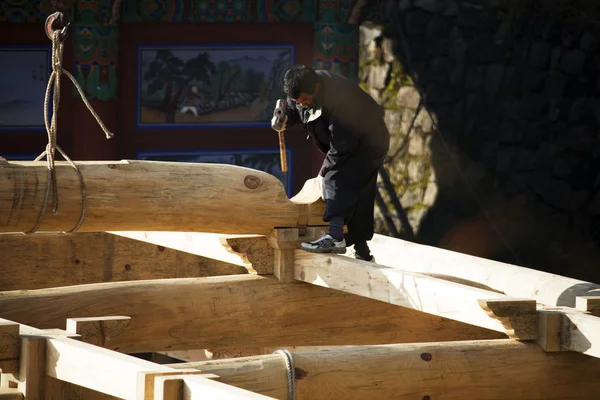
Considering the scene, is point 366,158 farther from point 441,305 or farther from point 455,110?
point 455,110

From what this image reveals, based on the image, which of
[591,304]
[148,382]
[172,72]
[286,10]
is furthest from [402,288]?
[286,10]

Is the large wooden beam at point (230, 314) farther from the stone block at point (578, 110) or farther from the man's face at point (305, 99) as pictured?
the stone block at point (578, 110)

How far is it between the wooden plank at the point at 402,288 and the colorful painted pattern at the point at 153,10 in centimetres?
435

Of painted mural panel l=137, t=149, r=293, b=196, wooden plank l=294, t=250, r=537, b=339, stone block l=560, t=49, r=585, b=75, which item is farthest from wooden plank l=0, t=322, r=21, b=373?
stone block l=560, t=49, r=585, b=75

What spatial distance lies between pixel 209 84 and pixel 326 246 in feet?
14.8

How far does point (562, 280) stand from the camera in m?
5.83

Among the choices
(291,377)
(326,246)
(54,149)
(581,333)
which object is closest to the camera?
(291,377)

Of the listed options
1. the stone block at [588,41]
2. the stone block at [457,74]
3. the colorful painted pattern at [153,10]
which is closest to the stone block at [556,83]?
the stone block at [588,41]

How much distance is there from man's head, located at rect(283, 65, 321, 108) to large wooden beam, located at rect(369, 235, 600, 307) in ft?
3.60

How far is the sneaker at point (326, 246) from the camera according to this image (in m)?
6.10

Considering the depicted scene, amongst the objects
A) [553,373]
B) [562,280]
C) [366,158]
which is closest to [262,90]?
[366,158]

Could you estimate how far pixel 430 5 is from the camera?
10.3m

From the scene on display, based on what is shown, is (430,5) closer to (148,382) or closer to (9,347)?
(9,347)

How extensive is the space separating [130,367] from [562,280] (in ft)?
8.32
